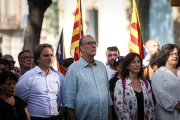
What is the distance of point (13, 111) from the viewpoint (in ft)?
13.0

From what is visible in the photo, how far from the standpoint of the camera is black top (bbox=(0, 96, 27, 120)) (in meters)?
3.88

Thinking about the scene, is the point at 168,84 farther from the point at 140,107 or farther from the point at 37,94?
the point at 37,94

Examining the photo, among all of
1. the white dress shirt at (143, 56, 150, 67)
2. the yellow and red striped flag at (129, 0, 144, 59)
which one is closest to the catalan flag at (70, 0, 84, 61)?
the yellow and red striped flag at (129, 0, 144, 59)

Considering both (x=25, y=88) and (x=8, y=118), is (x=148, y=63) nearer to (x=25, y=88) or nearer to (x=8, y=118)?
(x=25, y=88)

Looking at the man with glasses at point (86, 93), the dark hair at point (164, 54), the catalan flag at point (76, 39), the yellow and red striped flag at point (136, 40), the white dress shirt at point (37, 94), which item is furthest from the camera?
the yellow and red striped flag at point (136, 40)

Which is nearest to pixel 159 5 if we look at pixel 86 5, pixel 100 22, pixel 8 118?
pixel 100 22

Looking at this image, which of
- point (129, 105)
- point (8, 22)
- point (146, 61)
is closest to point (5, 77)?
point (129, 105)

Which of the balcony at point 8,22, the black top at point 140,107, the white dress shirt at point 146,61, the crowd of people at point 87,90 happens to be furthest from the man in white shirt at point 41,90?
the balcony at point 8,22

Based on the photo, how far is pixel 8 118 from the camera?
3891 mm

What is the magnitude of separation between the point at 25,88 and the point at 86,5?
1146 centimetres

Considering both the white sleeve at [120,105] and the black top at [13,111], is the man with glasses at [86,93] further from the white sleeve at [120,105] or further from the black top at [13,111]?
the black top at [13,111]

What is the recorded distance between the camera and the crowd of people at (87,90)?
4148 mm

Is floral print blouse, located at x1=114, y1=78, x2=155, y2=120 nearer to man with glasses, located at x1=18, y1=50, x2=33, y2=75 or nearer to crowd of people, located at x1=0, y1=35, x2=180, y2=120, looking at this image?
crowd of people, located at x1=0, y1=35, x2=180, y2=120

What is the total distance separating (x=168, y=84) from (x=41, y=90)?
219 centimetres
